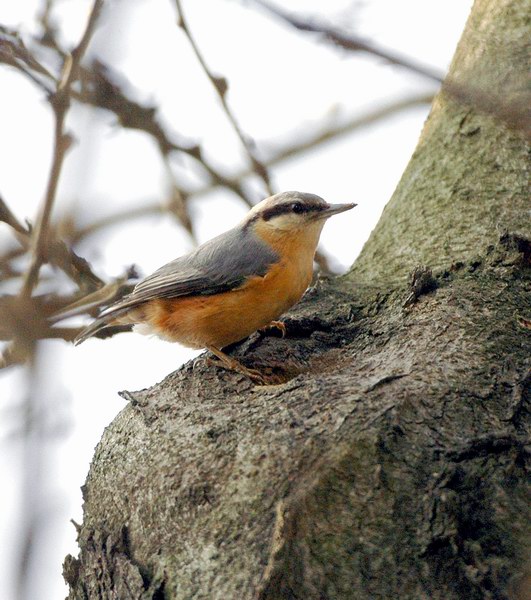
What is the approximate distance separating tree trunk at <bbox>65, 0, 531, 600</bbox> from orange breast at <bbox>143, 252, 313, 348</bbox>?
0.23 metres

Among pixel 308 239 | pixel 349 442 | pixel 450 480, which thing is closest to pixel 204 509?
pixel 349 442

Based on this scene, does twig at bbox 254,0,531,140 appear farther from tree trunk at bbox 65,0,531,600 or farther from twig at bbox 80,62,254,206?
twig at bbox 80,62,254,206

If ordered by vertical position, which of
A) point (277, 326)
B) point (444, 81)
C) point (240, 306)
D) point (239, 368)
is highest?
point (240, 306)

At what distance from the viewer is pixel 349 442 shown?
2.21 m

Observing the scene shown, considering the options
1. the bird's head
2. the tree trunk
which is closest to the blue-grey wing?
the bird's head

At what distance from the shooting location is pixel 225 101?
343 centimetres

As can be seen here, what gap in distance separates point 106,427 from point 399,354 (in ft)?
3.30

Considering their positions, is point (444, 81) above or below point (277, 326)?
below

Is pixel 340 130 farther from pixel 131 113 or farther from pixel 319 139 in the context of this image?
pixel 131 113

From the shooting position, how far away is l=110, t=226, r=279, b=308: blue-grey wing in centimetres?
360

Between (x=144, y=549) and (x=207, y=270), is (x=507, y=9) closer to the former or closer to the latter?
(x=207, y=270)

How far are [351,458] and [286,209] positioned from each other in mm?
1886

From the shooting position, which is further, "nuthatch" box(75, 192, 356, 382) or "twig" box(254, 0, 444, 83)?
"nuthatch" box(75, 192, 356, 382)

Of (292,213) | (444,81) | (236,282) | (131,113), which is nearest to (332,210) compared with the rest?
(292,213)
